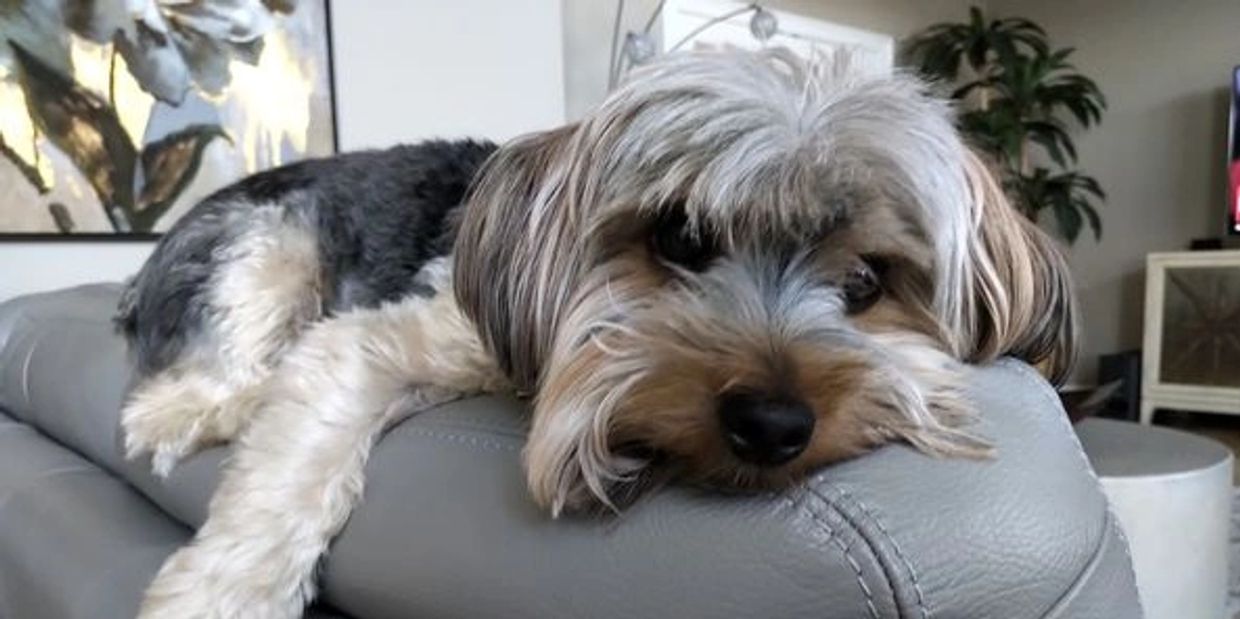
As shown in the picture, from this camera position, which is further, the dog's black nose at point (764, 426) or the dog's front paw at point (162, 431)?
the dog's front paw at point (162, 431)

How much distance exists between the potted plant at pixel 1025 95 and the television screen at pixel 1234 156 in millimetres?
656

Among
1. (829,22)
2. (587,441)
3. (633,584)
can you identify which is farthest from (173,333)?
(829,22)

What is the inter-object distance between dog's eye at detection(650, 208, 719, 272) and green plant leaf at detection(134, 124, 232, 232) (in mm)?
2373

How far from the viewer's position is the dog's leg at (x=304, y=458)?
2.57ft

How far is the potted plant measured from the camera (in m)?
5.28

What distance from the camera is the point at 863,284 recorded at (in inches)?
34.2

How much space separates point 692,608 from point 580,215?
1.34 feet

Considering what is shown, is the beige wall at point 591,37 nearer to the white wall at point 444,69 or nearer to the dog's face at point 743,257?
the white wall at point 444,69

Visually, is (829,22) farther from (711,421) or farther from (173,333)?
(711,421)

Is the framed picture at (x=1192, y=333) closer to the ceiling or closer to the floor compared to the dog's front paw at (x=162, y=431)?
closer to the floor

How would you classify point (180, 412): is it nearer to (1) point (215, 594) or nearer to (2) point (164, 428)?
(2) point (164, 428)

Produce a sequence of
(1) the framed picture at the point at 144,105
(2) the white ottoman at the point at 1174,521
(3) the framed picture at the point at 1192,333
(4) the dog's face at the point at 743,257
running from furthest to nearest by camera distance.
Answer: (3) the framed picture at the point at 1192,333, (1) the framed picture at the point at 144,105, (2) the white ottoman at the point at 1174,521, (4) the dog's face at the point at 743,257

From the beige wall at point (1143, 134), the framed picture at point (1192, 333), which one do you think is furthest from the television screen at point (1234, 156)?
the framed picture at point (1192, 333)

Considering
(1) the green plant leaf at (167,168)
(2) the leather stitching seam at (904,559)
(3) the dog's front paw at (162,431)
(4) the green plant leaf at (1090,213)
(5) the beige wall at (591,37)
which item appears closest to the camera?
(2) the leather stitching seam at (904,559)
